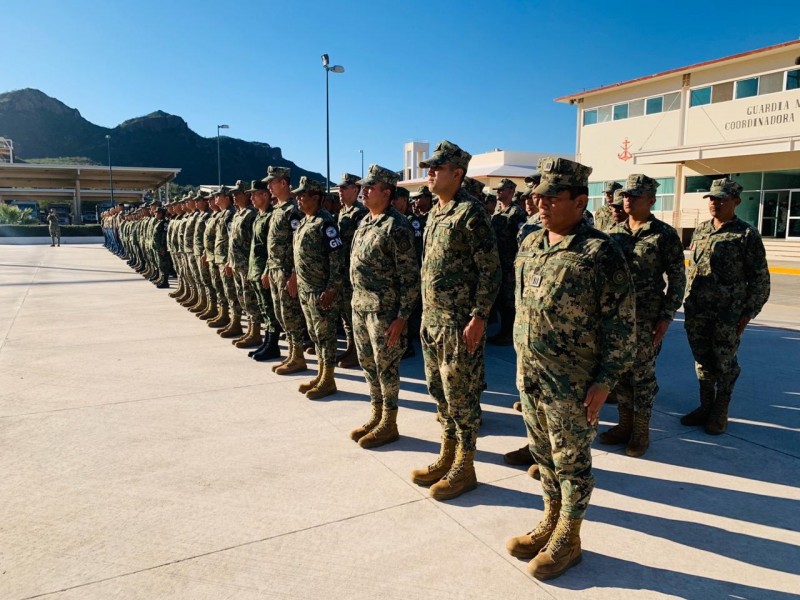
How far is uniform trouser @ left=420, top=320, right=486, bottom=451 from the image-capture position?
10.3 ft

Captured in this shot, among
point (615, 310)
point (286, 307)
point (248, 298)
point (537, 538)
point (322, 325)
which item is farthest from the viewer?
point (248, 298)

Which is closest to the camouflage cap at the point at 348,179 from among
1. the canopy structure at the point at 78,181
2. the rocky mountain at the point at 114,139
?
the canopy structure at the point at 78,181

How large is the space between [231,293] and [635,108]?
24.9m

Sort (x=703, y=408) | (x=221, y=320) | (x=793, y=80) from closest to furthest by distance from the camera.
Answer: (x=703, y=408)
(x=221, y=320)
(x=793, y=80)

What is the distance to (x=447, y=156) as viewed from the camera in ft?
10.4

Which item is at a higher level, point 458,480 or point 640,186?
point 640,186

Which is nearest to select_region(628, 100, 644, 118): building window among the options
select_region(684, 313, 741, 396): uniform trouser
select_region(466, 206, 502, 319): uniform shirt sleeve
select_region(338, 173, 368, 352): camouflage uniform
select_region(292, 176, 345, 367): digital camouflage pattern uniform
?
select_region(338, 173, 368, 352): camouflage uniform

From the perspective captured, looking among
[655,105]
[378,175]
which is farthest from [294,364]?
[655,105]

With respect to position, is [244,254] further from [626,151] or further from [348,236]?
[626,151]

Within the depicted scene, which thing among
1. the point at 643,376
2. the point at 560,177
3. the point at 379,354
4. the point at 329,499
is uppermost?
the point at 560,177

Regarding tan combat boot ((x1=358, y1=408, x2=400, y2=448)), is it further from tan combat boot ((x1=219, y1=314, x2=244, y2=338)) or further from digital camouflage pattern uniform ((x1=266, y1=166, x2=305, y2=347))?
tan combat boot ((x1=219, y1=314, x2=244, y2=338))

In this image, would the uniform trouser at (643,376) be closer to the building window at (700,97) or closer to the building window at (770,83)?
the building window at (770,83)

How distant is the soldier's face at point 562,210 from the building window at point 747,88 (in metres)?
23.9

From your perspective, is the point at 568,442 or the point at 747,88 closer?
the point at 568,442
